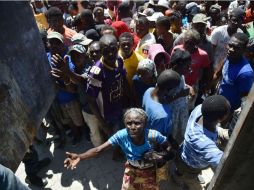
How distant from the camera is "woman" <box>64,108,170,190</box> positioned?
8.70 ft

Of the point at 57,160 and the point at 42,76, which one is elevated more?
the point at 42,76

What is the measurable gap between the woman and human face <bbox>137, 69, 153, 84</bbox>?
0.74m

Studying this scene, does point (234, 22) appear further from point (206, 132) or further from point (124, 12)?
point (206, 132)

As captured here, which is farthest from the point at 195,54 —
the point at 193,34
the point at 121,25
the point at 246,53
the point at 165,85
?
the point at 121,25

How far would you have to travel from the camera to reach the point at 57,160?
169 inches

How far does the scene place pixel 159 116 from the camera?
296cm

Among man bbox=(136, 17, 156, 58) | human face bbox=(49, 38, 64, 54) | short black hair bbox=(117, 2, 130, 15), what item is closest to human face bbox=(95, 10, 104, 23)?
short black hair bbox=(117, 2, 130, 15)

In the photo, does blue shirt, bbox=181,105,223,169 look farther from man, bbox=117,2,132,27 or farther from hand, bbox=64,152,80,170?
man, bbox=117,2,132,27

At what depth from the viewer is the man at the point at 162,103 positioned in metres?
2.95

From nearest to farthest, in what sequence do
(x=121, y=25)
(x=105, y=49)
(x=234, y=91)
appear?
(x=105, y=49)
(x=234, y=91)
(x=121, y=25)

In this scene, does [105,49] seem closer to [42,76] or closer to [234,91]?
[42,76]

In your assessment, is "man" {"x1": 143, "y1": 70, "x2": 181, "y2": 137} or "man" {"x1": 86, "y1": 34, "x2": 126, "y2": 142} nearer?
"man" {"x1": 143, "y1": 70, "x2": 181, "y2": 137}

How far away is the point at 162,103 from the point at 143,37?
1.83m

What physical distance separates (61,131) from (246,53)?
9.67 ft
